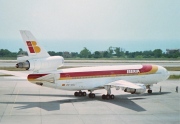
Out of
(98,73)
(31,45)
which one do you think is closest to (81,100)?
(98,73)

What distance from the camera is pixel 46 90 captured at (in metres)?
44.2

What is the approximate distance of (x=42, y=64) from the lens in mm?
32812

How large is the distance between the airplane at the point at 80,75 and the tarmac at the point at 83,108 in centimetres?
169

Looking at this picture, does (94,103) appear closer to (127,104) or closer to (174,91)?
(127,104)

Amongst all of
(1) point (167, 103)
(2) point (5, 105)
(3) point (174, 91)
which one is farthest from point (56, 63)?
(3) point (174, 91)

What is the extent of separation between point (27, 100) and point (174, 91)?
2157cm

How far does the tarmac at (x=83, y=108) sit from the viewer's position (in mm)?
26859

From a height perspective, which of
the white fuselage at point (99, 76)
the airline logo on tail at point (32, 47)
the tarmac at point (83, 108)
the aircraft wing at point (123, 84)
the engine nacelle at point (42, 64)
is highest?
the airline logo on tail at point (32, 47)

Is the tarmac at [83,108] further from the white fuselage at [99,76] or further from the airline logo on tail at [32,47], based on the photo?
the airline logo on tail at [32,47]

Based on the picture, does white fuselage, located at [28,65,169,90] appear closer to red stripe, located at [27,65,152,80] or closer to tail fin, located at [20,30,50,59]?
red stripe, located at [27,65,152,80]

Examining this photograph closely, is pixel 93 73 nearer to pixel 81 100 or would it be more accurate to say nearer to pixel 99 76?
pixel 99 76

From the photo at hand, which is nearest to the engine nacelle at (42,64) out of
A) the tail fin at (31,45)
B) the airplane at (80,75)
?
the airplane at (80,75)

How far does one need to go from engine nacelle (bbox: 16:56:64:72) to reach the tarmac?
12.8 ft

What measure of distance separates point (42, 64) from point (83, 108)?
6.26m
